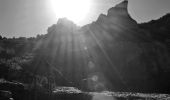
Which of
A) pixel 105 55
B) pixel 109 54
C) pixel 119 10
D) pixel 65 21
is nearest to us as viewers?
pixel 109 54

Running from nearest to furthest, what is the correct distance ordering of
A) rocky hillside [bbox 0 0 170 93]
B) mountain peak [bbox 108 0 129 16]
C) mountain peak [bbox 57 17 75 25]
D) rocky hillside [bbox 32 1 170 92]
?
rocky hillside [bbox 0 0 170 93]
rocky hillside [bbox 32 1 170 92]
mountain peak [bbox 108 0 129 16]
mountain peak [bbox 57 17 75 25]

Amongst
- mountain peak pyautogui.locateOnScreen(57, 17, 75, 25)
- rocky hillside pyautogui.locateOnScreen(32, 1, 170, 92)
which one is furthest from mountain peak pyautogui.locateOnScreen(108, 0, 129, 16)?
mountain peak pyautogui.locateOnScreen(57, 17, 75, 25)

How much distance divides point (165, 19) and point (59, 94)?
60.7 metres

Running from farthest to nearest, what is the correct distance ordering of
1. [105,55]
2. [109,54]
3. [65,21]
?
[65,21] → [105,55] → [109,54]

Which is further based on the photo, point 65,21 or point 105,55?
point 65,21

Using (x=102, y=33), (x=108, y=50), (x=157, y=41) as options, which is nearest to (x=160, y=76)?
(x=157, y=41)

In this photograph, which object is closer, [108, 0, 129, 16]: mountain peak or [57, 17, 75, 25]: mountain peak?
[108, 0, 129, 16]: mountain peak

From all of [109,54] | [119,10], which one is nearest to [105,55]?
[109,54]

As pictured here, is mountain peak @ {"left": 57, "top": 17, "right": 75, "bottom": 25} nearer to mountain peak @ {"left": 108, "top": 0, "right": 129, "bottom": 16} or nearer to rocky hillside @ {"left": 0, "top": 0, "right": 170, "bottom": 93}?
rocky hillside @ {"left": 0, "top": 0, "right": 170, "bottom": 93}

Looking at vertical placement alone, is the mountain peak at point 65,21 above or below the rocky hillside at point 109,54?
above

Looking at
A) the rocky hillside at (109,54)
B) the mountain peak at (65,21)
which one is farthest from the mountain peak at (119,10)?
the mountain peak at (65,21)

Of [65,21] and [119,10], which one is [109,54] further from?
[65,21]

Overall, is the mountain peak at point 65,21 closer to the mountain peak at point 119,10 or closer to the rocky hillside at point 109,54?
the rocky hillside at point 109,54

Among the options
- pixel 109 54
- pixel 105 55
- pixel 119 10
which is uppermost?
pixel 119 10
